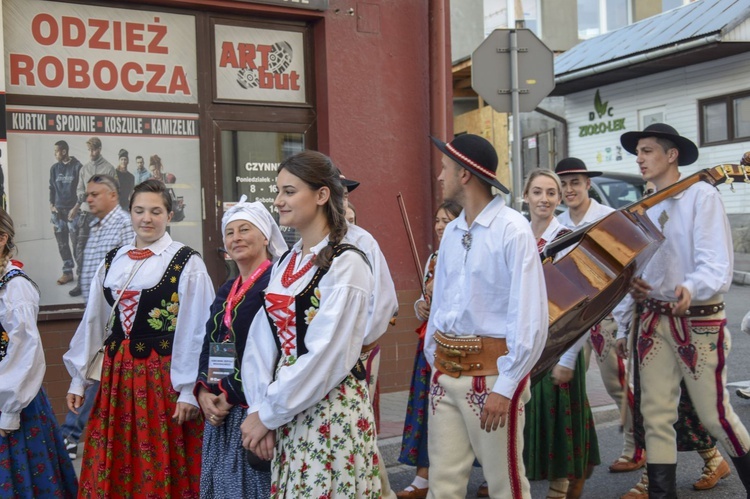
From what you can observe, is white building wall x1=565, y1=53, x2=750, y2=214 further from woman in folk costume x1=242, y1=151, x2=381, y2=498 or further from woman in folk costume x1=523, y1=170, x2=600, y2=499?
woman in folk costume x1=242, y1=151, x2=381, y2=498

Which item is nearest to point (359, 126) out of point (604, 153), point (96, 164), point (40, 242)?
point (96, 164)

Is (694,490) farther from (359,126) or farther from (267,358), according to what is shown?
(359,126)

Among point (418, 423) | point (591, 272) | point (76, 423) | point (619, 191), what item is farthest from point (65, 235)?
point (619, 191)

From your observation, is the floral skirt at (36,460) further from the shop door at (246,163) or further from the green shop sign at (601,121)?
the green shop sign at (601,121)

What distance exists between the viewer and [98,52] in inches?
292

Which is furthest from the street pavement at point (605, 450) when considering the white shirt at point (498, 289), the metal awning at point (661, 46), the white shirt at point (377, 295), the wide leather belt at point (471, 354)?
the metal awning at point (661, 46)

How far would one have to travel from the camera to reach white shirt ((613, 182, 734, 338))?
16.3ft

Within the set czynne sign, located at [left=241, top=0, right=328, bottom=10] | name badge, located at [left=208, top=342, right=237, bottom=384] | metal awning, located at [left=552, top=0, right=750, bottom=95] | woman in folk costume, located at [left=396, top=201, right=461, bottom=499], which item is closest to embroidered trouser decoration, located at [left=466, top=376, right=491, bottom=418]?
name badge, located at [left=208, top=342, right=237, bottom=384]

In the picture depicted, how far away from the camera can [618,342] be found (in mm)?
5754

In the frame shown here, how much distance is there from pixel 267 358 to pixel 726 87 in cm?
1843

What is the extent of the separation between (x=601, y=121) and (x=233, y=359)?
20.5 m

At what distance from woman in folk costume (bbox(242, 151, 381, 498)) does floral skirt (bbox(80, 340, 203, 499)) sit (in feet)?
4.41

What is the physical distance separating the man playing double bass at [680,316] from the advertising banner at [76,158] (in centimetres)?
401

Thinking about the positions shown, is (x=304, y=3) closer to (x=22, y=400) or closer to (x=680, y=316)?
(x=680, y=316)
